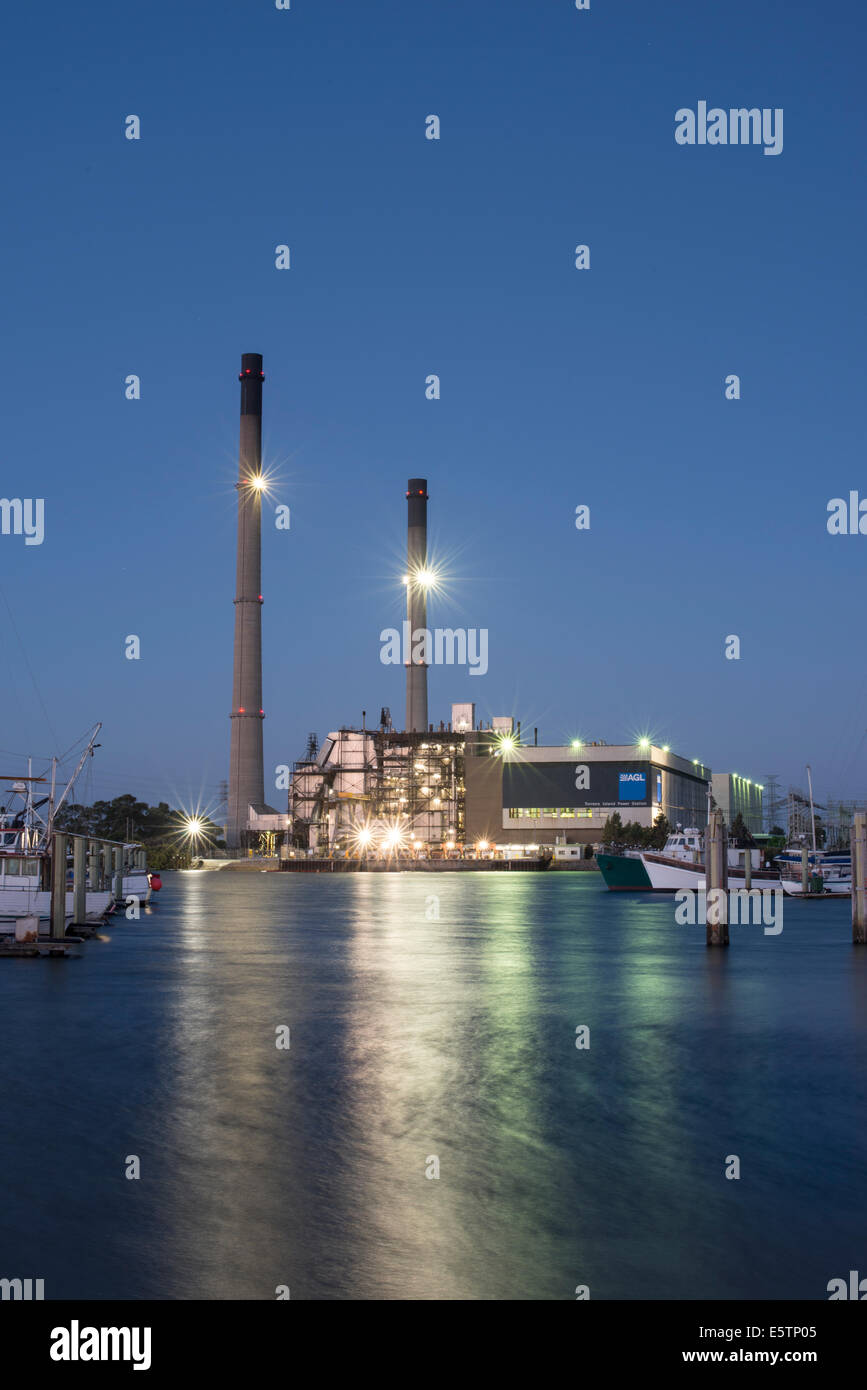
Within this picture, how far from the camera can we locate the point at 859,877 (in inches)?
2127

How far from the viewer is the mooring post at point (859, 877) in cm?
5147

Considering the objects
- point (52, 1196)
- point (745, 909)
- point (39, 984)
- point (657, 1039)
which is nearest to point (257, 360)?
point (745, 909)

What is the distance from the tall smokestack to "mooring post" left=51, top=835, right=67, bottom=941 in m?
130

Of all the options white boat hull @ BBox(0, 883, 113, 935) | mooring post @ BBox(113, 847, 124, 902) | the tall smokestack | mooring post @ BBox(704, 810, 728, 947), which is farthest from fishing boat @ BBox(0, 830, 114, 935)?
the tall smokestack

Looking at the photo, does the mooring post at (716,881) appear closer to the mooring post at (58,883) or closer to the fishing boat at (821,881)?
the mooring post at (58,883)

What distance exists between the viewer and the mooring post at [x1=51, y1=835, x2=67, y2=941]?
47.1 m

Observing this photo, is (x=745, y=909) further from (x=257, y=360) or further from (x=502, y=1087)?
(x=257, y=360)

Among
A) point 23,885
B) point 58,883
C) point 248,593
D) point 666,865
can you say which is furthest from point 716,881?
point 248,593

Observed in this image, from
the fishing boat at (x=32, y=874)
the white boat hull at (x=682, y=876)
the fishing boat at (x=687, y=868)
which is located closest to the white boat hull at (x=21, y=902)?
the fishing boat at (x=32, y=874)

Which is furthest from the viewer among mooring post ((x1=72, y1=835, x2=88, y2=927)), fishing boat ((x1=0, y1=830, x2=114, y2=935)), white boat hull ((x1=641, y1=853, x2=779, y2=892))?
white boat hull ((x1=641, y1=853, x2=779, y2=892))

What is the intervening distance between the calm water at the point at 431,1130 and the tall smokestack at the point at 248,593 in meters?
132

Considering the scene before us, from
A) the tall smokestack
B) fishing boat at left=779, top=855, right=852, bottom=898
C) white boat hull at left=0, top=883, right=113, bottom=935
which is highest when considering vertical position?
the tall smokestack

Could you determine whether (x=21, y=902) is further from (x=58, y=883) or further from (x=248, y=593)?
(x=248, y=593)

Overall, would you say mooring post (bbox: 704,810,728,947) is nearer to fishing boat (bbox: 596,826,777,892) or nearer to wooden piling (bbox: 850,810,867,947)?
wooden piling (bbox: 850,810,867,947)
